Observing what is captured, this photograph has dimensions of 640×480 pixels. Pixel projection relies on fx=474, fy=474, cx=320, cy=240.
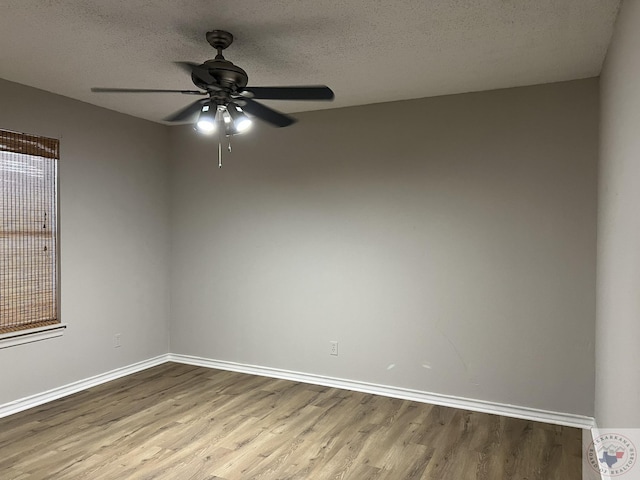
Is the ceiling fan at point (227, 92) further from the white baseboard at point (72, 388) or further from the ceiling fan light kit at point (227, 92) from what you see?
the white baseboard at point (72, 388)

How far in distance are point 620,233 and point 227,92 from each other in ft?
6.97

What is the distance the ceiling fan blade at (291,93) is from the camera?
8.06 feet

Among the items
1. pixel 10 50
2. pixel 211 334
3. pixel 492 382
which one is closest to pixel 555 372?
pixel 492 382

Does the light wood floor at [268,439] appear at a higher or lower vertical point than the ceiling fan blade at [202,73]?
lower

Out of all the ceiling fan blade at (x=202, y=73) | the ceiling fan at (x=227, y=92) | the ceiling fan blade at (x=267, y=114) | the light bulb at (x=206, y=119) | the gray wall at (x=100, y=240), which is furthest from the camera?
the gray wall at (x=100, y=240)

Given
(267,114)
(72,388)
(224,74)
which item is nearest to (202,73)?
(224,74)

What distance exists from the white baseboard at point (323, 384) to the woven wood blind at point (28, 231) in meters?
0.60

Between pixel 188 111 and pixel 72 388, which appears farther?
pixel 72 388

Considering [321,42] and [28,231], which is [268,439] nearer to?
[28,231]

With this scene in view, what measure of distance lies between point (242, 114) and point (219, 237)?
235cm

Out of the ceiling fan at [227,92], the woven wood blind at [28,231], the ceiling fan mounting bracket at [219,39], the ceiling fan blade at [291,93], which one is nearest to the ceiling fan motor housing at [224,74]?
the ceiling fan at [227,92]

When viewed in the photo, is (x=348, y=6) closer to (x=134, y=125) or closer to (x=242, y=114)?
(x=242, y=114)

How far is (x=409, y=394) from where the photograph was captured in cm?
399

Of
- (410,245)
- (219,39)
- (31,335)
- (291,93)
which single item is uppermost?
(219,39)
